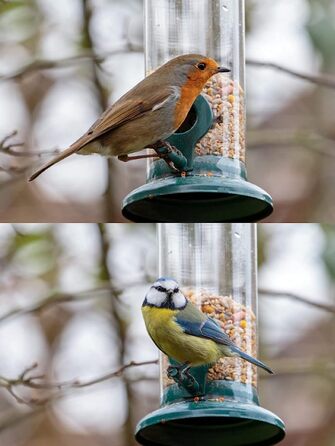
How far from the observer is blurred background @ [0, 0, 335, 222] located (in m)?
8.62

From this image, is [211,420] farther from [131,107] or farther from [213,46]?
[213,46]

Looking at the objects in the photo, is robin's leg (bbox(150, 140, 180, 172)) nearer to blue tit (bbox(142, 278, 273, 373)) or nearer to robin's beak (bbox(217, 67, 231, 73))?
robin's beak (bbox(217, 67, 231, 73))

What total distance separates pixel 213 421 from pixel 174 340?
0.43 meters

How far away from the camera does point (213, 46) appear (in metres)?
6.94

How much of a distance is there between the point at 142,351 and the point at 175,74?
2676mm

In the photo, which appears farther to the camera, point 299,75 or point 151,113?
point 299,75

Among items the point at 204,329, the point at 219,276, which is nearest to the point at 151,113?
the point at 219,276

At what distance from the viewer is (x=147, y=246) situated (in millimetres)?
9039

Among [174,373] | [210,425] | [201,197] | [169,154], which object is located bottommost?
[210,425]

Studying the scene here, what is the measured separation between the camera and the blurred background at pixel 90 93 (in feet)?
28.3

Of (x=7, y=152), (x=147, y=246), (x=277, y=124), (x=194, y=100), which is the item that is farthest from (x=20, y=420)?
(x=277, y=124)

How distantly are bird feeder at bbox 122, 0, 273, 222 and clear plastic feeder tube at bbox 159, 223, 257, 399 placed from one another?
0.64 feet

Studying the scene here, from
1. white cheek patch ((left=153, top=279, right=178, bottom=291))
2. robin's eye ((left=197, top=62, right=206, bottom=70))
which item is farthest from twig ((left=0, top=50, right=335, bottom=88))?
white cheek patch ((left=153, top=279, right=178, bottom=291))

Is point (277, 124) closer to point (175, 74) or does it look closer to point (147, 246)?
point (147, 246)
